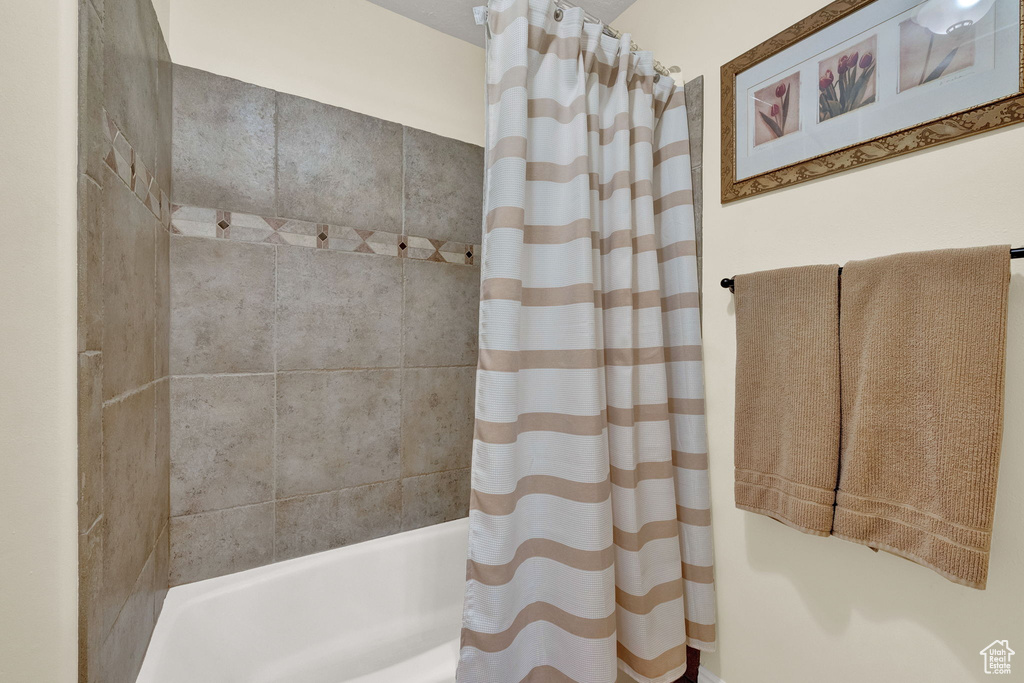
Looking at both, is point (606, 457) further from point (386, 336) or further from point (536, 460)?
point (386, 336)

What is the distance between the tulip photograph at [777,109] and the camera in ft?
3.72

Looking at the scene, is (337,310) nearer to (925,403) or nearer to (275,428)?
(275,428)

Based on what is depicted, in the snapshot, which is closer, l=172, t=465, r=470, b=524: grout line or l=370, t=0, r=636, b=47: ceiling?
l=172, t=465, r=470, b=524: grout line

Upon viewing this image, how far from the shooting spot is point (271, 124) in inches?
54.4

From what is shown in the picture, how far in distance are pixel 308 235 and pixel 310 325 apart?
0.99ft

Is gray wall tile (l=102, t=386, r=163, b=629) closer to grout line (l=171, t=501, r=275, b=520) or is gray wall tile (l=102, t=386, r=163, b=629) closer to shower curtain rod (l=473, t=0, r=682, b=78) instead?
grout line (l=171, t=501, r=275, b=520)

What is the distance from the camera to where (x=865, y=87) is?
1.00 metres

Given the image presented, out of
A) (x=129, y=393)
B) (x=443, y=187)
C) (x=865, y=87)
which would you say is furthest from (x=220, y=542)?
(x=865, y=87)

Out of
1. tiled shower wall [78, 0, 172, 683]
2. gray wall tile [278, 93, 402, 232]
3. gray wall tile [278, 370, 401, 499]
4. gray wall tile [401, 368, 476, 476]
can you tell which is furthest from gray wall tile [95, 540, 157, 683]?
gray wall tile [278, 93, 402, 232]

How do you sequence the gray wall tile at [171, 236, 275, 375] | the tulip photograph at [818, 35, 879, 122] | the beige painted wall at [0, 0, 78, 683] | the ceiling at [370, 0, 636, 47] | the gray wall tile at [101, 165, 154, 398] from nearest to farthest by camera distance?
the beige painted wall at [0, 0, 78, 683], the gray wall tile at [101, 165, 154, 398], the tulip photograph at [818, 35, 879, 122], the gray wall tile at [171, 236, 275, 375], the ceiling at [370, 0, 636, 47]

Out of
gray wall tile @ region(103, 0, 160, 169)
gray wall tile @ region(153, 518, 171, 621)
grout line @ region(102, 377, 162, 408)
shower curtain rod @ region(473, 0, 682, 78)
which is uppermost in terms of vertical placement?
shower curtain rod @ region(473, 0, 682, 78)

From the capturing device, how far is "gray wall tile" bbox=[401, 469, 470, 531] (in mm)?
1644

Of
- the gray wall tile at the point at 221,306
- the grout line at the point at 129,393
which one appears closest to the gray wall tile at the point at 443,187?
the gray wall tile at the point at 221,306

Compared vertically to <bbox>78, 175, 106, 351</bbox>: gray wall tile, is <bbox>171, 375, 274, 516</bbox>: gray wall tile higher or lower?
lower
